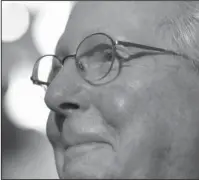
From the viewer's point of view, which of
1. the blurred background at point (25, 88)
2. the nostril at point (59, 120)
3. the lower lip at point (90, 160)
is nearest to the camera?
the lower lip at point (90, 160)

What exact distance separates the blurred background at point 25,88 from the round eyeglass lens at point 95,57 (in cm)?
56

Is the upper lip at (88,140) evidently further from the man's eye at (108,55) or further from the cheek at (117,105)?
the man's eye at (108,55)

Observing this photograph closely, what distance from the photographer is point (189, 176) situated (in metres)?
0.84

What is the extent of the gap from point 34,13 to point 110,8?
2.09 feet

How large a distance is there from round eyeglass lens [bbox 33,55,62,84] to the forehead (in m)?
0.14

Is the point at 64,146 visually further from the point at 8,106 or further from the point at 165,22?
the point at 8,106

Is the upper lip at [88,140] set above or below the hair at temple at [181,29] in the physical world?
below

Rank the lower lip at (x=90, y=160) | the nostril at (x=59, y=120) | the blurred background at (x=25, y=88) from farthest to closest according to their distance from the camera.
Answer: the blurred background at (x=25, y=88)
the nostril at (x=59, y=120)
the lower lip at (x=90, y=160)

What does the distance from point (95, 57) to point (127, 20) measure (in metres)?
0.10

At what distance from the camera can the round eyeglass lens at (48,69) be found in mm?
962

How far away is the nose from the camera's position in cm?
80

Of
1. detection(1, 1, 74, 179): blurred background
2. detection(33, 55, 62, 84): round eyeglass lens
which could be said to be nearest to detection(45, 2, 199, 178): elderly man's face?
detection(33, 55, 62, 84): round eyeglass lens

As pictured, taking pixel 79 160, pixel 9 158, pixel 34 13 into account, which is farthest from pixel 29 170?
pixel 79 160

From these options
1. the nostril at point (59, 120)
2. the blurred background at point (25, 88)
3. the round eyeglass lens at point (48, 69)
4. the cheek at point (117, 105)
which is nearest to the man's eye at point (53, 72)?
the round eyeglass lens at point (48, 69)
